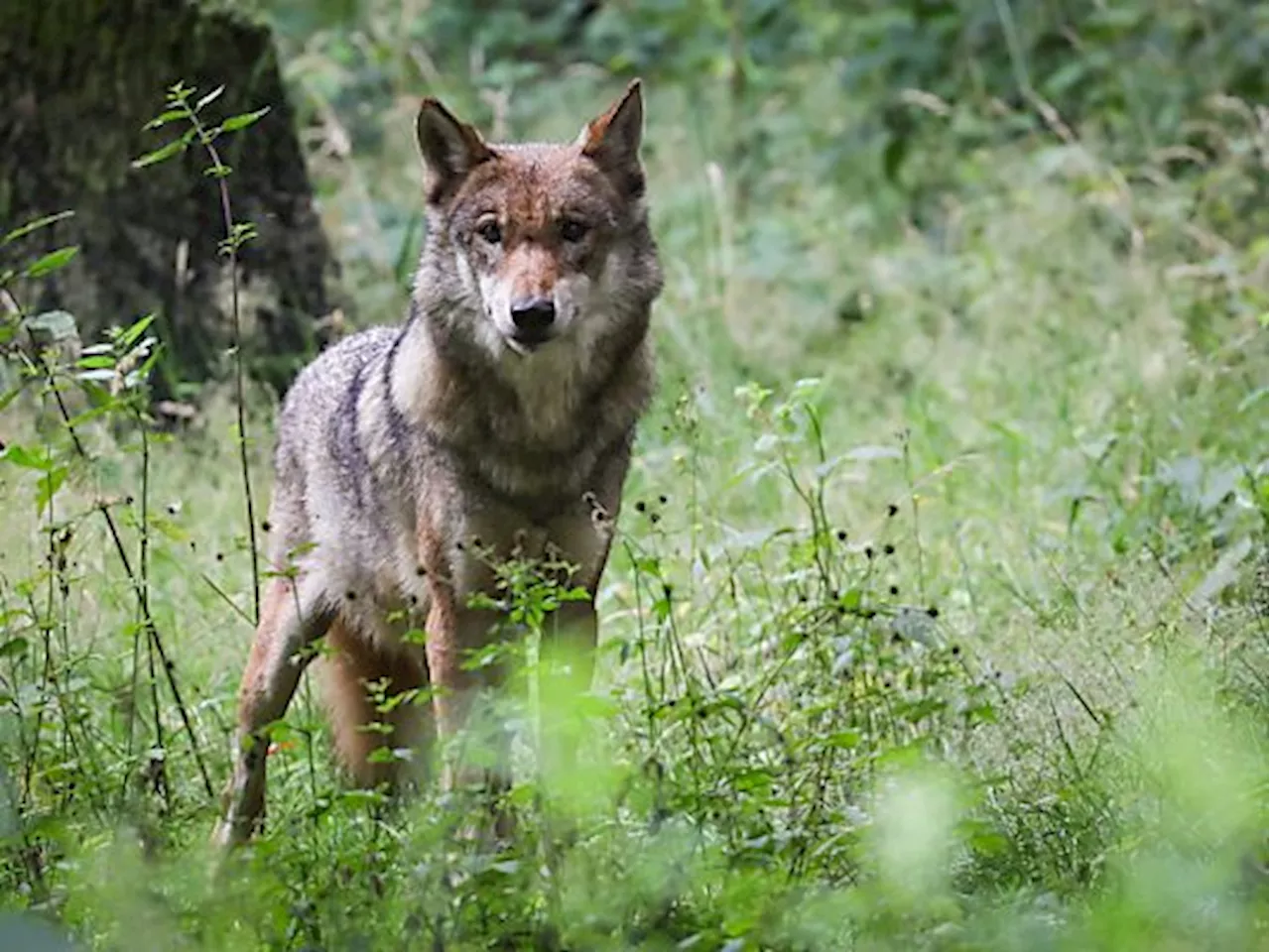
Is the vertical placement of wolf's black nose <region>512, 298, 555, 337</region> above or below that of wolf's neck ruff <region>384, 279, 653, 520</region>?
above

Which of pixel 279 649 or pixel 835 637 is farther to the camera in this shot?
pixel 279 649

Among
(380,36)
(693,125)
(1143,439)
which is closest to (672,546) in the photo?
(1143,439)

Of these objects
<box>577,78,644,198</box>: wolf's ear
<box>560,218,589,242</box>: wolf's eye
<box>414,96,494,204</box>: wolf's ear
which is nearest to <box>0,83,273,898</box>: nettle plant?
<box>414,96,494,204</box>: wolf's ear

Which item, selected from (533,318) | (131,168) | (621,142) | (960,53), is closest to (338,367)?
(621,142)

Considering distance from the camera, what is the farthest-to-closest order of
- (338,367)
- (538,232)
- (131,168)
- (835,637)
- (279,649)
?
1. (131,168)
2. (338,367)
3. (279,649)
4. (538,232)
5. (835,637)

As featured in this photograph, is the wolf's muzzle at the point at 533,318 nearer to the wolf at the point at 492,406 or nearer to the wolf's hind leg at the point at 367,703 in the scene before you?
the wolf at the point at 492,406

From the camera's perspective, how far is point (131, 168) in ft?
26.1

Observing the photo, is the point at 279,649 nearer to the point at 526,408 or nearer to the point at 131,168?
the point at 526,408

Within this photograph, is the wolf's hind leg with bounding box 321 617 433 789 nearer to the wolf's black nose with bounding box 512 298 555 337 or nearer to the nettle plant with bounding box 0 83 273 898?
the nettle plant with bounding box 0 83 273 898

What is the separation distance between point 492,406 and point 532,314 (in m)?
0.43

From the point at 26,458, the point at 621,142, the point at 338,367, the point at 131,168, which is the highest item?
the point at 621,142

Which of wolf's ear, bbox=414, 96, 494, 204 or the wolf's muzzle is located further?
wolf's ear, bbox=414, 96, 494, 204

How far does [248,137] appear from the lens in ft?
27.2

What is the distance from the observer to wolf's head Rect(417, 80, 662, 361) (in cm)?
492
